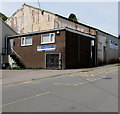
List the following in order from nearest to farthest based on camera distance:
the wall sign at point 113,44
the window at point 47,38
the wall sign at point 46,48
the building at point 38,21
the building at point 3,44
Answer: the wall sign at point 46,48, the window at point 47,38, the building at point 3,44, the building at point 38,21, the wall sign at point 113,44

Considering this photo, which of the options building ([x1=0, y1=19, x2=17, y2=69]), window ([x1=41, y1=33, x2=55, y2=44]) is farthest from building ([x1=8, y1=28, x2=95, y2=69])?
building ([x1=0, y1=19, x2=17, y2=69])

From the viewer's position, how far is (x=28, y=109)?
5.32 metres

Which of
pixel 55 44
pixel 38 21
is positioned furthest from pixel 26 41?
pixel 38 21

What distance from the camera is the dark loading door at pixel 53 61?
2112 cm

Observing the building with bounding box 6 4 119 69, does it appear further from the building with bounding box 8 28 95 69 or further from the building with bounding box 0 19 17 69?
the building with bounding box 0 19 17 69

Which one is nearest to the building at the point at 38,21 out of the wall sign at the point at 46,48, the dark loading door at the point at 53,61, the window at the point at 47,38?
the window at the point at 47,38

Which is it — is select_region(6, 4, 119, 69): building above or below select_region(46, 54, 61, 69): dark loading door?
above

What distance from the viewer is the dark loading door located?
2112cm

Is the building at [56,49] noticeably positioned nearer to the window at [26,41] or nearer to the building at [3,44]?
the window at [26,41]

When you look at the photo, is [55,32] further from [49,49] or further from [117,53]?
[117,53]

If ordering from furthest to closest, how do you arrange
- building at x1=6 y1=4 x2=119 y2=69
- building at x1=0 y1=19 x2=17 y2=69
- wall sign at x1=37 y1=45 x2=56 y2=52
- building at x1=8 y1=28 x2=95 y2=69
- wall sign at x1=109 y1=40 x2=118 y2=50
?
wall sign at x1=109 y1=40 x2=118 y2=50
building at x1=0 y1=19 x2=17 y2=69
wall sign at x1=37 y1=45 x2=56 y2=52
building at x1=6 y1=4 x2=119 y2=69
building at x1=8 y1=28 x2=95 y2=69

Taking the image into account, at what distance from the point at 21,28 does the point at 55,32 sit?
1495cm

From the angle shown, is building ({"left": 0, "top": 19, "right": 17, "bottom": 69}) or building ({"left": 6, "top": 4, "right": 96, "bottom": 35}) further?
building ({"left": 6, "top": 4, "right": 96, "bottom": 35})

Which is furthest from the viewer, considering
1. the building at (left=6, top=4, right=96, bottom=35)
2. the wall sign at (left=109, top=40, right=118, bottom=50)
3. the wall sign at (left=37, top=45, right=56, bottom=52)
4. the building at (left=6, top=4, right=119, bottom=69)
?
the wall sign at (left=109, top=40, right=118, bottom=50)
